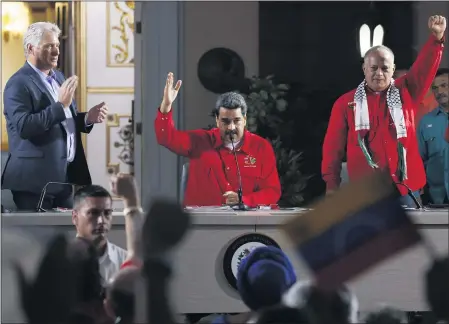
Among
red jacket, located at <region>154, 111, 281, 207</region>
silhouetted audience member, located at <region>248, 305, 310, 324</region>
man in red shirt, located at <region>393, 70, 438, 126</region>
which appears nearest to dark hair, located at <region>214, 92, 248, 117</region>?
red jacket, located at <region>154, 111, 281, 207</region>

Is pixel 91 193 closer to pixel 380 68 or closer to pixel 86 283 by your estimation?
pixel 86 283

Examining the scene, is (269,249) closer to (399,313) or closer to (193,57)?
(399,313)

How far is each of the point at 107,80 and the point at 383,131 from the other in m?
2.32

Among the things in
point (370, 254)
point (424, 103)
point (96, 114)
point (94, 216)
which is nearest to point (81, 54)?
point (96, 114)

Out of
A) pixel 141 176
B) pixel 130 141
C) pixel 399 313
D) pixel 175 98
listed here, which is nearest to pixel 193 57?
pixel 175 98

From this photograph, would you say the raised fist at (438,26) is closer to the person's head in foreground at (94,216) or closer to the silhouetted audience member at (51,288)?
the person's head in foreground at (94,216)

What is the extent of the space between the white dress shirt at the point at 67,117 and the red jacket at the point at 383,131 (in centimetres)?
98

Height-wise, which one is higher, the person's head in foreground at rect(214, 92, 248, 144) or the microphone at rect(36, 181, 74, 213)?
the person's head in foreground at rect(214, 92, 248, 144)

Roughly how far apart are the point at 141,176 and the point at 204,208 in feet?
0.90

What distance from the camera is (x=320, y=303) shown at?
4031mm

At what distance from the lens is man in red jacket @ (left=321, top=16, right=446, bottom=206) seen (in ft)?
15.4

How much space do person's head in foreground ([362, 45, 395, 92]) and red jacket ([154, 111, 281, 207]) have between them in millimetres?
501

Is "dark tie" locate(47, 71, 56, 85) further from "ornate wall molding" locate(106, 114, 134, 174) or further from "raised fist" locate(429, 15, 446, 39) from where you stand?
"raised fist" locate(429, 15, 446, 39)

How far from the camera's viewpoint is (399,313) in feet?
14.1
